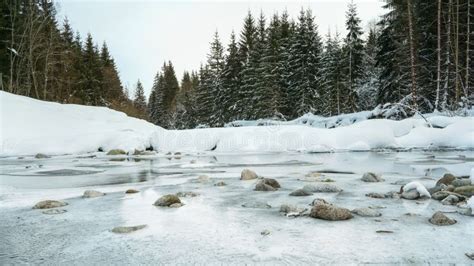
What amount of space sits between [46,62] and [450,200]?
28.2 metres

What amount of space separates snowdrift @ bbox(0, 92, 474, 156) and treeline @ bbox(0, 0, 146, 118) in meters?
8.38

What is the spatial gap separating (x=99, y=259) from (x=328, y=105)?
31968 mm

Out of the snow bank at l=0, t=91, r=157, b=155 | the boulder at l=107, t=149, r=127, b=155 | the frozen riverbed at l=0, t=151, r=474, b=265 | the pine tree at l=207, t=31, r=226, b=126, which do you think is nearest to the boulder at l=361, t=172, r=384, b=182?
the frozen riverbed at l=0, t=151, r=474, b=265

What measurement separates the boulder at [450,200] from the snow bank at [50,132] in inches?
427

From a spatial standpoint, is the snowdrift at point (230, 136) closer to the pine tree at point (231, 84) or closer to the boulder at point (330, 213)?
the boulder at point (330, 213)

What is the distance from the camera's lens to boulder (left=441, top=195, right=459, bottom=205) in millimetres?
3201

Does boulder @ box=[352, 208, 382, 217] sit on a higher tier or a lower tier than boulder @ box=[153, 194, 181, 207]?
lower

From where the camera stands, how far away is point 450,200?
322cm

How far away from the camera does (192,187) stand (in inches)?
183

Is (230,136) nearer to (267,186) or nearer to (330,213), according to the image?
(267,186)

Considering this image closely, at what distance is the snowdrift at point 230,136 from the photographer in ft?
37.8

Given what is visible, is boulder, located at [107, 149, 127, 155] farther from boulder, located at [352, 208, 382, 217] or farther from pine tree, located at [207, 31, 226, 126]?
pine tree, located at [207, 31, 226, 126]

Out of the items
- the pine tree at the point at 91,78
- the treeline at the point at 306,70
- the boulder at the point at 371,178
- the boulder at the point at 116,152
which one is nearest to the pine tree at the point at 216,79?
the treeline at the point at 306,70

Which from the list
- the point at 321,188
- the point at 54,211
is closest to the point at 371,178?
the point at 321,188
